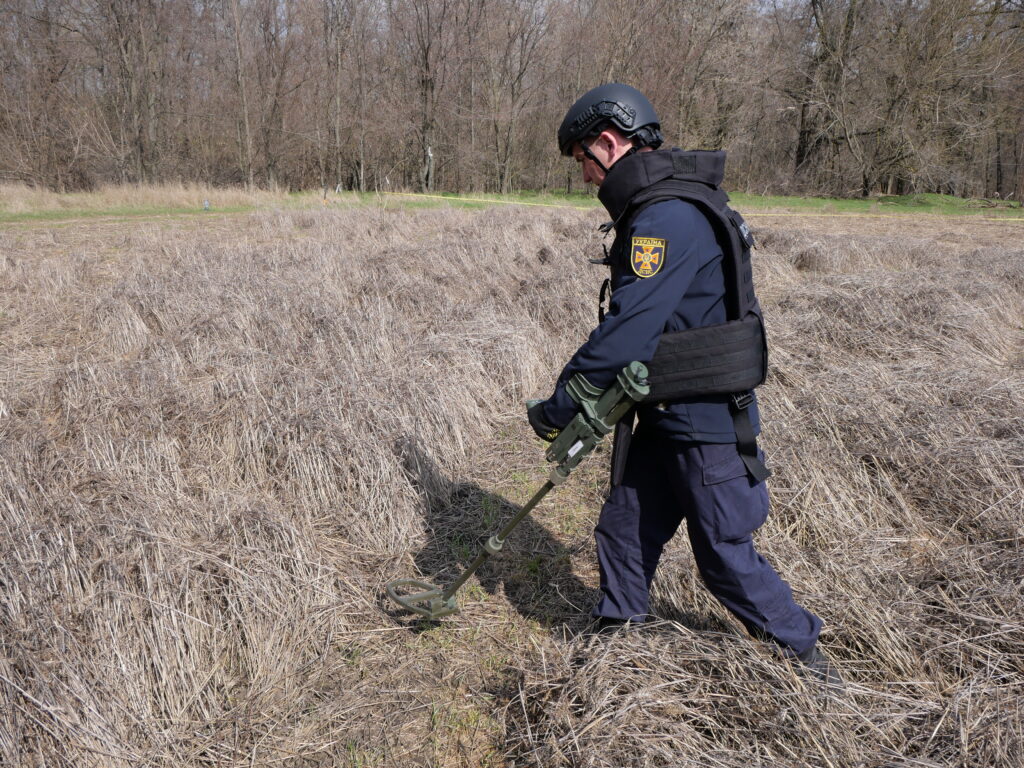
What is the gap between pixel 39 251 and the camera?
10711 millimetres

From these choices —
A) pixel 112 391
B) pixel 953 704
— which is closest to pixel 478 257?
pixel 112 391

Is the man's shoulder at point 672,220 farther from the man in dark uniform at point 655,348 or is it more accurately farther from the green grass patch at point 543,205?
the green grass patch at point 543,205

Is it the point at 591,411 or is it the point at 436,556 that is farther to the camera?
the point at 436,556

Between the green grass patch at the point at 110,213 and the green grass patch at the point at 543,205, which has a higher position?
the green grass patch at the point at 543,205

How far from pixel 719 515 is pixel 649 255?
0.86 metres

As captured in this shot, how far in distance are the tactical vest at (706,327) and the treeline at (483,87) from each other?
26.3 meters

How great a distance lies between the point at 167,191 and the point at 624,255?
843 inches

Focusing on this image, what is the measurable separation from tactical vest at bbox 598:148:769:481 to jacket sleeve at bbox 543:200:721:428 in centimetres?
6

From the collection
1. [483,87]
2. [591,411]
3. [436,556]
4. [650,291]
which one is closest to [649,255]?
[650,291]

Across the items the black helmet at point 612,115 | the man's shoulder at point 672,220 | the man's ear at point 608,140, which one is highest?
the black helmet at point 612,115

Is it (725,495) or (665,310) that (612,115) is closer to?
(665,310)

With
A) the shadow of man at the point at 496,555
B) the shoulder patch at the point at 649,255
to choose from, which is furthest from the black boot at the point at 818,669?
the shoulder patch at the point at 649,255

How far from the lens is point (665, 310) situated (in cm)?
201

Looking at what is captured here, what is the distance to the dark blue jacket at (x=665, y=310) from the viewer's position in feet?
6.54
